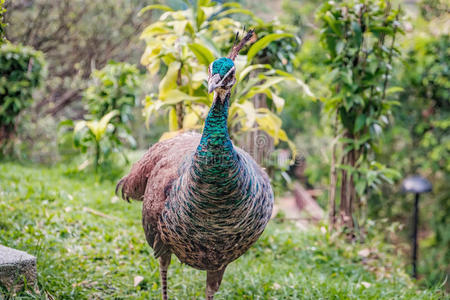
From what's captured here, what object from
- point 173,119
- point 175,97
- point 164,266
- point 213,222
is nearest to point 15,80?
point 173,119

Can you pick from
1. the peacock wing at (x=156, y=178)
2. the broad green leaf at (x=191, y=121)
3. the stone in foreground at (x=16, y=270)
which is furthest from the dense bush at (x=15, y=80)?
the stone in foreground at (x=16, y=270)

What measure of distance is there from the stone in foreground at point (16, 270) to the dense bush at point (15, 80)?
333 centimetres

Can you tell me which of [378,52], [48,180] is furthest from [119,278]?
[378,52]

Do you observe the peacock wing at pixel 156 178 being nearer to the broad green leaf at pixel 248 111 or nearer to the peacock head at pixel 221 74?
the broad green leaf at pixel 248 111

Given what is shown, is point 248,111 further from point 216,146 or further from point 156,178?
point 216,146

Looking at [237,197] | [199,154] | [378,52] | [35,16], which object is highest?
[35,16]

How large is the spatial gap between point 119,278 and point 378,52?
8.83ft

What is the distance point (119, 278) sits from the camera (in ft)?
8.43

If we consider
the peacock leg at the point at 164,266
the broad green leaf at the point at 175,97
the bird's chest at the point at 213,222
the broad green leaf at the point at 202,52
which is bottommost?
the peacock leg at the point at 164,266

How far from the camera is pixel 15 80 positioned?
4.84 meters

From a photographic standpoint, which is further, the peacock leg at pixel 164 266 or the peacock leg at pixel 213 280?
the peacock leg at pixel 164 266

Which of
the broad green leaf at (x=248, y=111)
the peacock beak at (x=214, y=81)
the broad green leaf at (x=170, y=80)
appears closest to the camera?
the peacock beak at (x=214, y=81)

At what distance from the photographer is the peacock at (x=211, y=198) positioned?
4.94ft

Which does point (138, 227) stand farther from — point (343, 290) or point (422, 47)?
point (422, 47)
